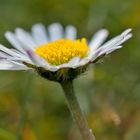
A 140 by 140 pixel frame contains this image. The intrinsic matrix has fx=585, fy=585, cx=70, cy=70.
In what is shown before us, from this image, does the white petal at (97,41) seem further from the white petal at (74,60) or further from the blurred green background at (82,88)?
the white petal at (74,60)

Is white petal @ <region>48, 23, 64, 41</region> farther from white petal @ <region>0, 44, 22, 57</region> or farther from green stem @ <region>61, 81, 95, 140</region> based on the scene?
green stem @ <region>61, 81, 95, 140</region>

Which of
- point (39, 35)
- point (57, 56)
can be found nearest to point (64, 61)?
point (57, 56)

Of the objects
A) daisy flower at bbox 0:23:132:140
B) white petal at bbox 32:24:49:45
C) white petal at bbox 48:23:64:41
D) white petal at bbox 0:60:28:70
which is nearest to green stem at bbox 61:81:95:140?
daisy flower at bbox 0:23:132:140

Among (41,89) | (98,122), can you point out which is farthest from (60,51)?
(41,89)

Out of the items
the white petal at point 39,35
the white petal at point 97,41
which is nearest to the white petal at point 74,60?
the white petal at point 97,41

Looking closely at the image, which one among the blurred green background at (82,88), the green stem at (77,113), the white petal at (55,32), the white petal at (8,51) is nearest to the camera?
the green stem at (77,113)

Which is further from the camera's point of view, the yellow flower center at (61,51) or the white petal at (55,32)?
the white petal at (55,32)

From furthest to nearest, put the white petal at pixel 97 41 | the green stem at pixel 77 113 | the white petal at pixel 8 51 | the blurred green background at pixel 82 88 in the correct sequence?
the blurred green background at pixel 82 88
the white petal at pixel 97 41
the white petal at pixel 8 51
the green stem at pixel 77 113

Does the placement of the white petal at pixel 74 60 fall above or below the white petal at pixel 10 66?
below

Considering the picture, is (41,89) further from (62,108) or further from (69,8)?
(69,8)
